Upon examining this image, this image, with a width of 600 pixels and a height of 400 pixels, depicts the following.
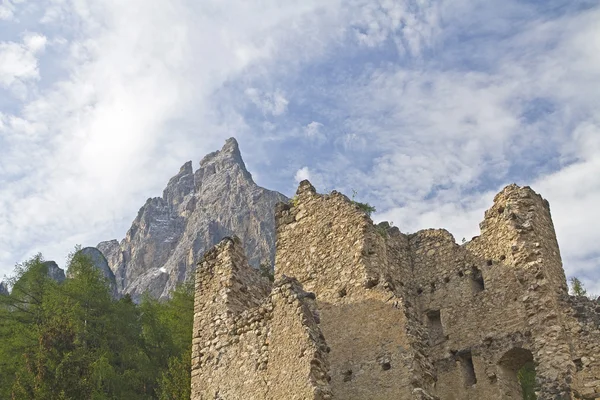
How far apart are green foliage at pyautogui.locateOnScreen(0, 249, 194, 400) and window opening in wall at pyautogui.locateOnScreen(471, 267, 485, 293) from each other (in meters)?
9.15

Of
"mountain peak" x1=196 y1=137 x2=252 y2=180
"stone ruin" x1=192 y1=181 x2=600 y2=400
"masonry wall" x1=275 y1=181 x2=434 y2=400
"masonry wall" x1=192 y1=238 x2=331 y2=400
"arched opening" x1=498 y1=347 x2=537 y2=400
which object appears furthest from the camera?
"mountain peak" x1=196 y1=137 x2=252 y2=180

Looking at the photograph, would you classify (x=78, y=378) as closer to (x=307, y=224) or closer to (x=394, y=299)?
(x=307, y=224)

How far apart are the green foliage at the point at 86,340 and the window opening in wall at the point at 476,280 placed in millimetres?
9152

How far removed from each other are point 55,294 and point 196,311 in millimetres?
16558

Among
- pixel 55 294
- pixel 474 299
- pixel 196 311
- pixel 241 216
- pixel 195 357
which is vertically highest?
pixel 241 216

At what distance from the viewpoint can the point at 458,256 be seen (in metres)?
17.0

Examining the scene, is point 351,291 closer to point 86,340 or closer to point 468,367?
point 468,367

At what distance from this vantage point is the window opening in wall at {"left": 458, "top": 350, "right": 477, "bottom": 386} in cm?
1566

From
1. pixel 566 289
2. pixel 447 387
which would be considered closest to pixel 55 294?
pixel 447 387

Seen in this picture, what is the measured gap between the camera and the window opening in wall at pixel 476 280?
16.4 meters

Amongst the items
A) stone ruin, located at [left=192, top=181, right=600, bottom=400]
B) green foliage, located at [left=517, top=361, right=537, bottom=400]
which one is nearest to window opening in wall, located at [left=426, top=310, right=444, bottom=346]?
stone ruin, located at [left=192, top=181, right=600, bottom=400]

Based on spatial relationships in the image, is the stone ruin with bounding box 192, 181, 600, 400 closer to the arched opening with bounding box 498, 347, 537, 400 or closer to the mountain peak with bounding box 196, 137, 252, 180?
Result: the arched opening with bounding box 498, 347, 537, 400

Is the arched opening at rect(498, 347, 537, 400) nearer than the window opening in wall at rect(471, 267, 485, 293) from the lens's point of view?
Yes

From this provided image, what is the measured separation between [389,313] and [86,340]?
16.4 m
